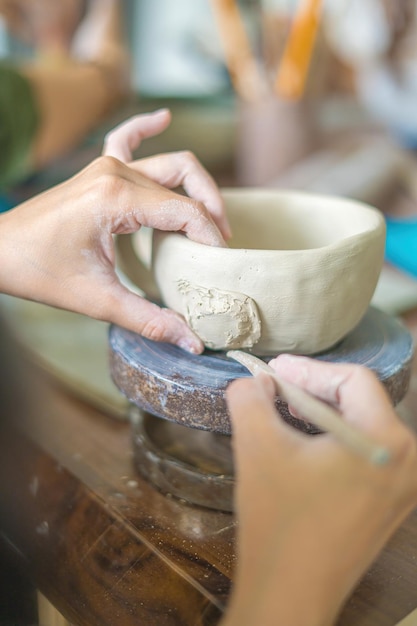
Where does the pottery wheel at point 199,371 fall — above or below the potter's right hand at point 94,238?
below

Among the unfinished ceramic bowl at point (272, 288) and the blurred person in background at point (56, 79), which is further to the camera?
the blurred person in background at point (56, 79)

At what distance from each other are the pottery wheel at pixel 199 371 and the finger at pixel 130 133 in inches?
9.1

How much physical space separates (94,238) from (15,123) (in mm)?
1347

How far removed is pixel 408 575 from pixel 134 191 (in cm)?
51

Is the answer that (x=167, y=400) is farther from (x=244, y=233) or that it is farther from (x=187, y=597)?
(x=244, y=233)

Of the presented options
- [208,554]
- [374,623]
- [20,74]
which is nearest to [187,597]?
[208,554]

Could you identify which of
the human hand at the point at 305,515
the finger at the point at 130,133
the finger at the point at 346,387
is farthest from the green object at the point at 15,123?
the human hand at the point at 305,515

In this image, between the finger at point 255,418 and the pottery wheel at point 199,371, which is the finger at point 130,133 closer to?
the pottery wheel at point 199,371

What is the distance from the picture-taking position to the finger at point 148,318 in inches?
29.8

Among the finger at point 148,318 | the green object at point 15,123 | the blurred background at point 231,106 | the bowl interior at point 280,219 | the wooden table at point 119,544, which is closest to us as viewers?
the wooden table at point 119,544

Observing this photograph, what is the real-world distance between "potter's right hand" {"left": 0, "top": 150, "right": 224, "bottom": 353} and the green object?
4.12 feet

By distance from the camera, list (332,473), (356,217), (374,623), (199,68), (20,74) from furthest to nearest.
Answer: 1. (199,68)
2. (20,74)
3. (356,217)
4. (374,623)
5. (332,473)

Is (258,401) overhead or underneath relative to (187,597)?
overhead

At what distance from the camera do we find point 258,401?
0.55m
